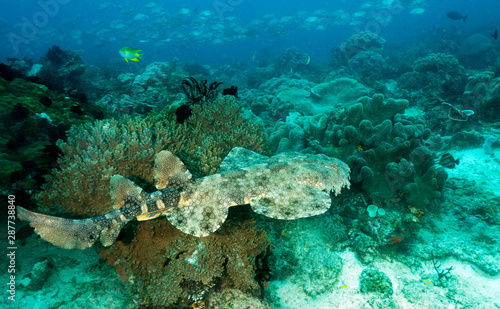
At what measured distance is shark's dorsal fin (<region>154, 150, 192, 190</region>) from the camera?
150 inches

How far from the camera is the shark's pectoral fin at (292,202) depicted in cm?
367

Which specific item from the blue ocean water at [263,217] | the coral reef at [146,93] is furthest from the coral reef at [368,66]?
the coral reef at [146,93]

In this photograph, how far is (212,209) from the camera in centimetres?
369

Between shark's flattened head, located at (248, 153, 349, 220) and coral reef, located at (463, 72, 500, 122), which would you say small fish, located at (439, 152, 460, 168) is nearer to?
shark's flattened head, located at (248, 153, 349, 220)

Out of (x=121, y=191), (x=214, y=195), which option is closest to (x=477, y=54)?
(x=214, y=195)

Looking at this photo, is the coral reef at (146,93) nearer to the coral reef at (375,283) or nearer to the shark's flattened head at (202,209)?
the shark's flattened head at (202,209)

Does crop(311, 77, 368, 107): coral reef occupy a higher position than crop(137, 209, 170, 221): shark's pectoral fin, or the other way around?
crop(137, 209, 170, 221): shark's pectoral fin

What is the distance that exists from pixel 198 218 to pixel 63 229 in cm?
170

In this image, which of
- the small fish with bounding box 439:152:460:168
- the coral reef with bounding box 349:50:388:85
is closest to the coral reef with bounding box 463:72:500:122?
the small fish with bounding box 439:152:460:168

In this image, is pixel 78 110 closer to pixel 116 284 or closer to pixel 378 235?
pixel 116 284

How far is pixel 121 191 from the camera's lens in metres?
3.39

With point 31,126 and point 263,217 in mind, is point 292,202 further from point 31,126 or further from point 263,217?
point 31,126

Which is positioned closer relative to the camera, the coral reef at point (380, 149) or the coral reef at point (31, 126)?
the coral reef at point (31, 126)

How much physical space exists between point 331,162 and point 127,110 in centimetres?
904
